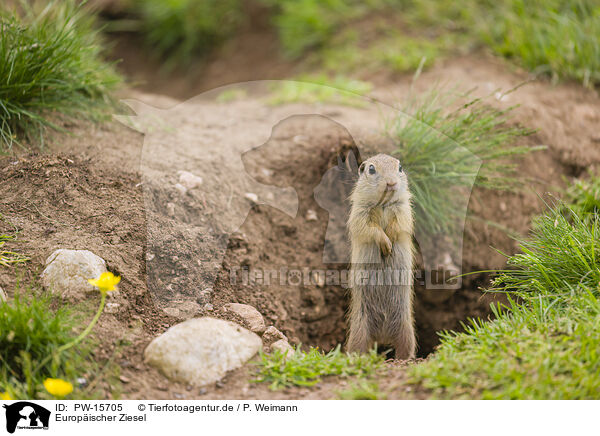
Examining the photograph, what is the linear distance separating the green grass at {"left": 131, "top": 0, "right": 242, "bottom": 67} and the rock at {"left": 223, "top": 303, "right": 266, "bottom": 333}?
19.9ft

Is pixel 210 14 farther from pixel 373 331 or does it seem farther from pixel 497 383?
pixel 497 383

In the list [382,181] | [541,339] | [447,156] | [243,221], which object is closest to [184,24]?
[243,221]

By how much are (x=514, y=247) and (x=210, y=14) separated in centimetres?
634

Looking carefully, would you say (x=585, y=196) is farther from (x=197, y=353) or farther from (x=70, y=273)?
(x=70, y=273)

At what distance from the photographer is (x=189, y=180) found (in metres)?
4.17

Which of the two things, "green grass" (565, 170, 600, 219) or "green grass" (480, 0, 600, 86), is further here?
"green grass" (480, 0, 600, 86)

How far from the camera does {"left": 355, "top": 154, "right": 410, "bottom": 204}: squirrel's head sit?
3467 mm

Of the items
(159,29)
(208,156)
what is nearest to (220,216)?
(208,156)

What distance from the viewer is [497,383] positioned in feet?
8.59

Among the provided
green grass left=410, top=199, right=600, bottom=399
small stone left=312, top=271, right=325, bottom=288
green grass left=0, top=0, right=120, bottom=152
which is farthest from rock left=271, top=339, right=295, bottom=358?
green grass left=0, top=0, right=120, bottom=152

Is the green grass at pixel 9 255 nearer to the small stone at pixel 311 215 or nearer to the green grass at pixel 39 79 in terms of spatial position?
the green grass at pixel 39 79

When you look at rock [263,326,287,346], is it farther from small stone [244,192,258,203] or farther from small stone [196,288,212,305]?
small stone [244,192,258,203]
